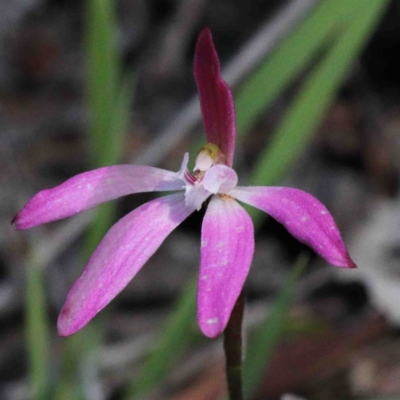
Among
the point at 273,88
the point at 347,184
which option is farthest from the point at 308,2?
the point at 347,184

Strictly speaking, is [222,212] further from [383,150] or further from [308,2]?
[383,150]

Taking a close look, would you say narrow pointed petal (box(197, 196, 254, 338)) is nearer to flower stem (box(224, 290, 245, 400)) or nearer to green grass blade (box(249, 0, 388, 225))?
flower stem (box(224, 290, 245, 400))

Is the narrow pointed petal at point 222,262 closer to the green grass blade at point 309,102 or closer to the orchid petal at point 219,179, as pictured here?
the orchid petal at point 219,179

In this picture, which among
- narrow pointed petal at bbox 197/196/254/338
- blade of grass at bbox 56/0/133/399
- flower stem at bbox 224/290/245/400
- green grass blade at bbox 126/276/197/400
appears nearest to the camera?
narrow pointed petal at bbox 197/196/254/338

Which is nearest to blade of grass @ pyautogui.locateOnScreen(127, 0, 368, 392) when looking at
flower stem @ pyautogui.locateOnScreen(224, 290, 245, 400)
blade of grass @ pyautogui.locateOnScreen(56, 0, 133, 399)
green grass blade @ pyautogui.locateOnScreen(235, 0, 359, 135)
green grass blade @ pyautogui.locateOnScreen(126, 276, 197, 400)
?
green grass blade @ pyautogui.locateOnScreen(235, 0, 359, 135)

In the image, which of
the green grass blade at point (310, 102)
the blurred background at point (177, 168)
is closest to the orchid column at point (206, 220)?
the blurred background at point (177, 168)
